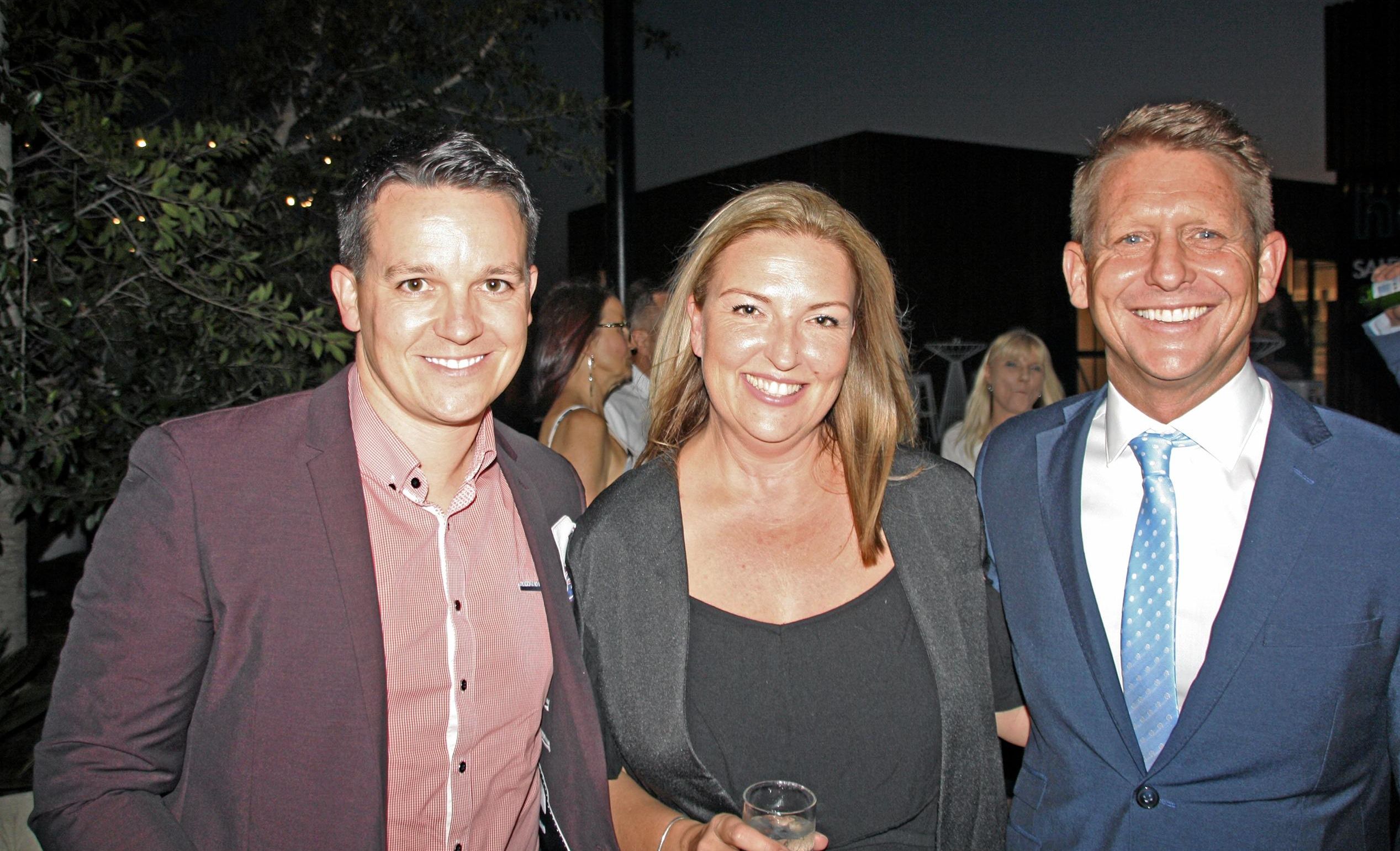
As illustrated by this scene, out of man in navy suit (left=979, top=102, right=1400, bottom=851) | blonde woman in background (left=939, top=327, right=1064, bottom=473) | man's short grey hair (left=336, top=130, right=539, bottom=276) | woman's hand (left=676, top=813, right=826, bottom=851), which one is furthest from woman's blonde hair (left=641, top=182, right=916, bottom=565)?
blonde woman in background (left=939, top=327, right=1064, bottom=473)

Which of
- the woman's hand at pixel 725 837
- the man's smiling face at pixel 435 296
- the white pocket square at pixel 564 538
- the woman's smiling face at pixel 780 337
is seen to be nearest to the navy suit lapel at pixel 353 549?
the man's smiling face at pixel 435 296

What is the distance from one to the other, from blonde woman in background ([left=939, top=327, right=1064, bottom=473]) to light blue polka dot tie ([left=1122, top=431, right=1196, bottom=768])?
360 cm

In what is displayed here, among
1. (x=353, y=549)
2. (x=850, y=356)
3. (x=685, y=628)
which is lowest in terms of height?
(x=685, y=628)

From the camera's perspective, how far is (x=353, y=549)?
5.45ft

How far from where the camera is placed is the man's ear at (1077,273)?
209 cm

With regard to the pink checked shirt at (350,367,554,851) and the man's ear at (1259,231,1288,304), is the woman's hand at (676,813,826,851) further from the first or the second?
the man's ear at (1259,231,1288,304)

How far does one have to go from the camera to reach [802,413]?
6.72 feet

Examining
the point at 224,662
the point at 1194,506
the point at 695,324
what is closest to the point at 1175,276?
the point at 1194,506

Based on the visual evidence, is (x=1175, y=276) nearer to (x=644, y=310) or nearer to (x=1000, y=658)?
(x=1000, y=658)

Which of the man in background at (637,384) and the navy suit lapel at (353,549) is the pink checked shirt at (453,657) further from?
the man in background at (637,384)

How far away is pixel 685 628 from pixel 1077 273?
1.23 meters

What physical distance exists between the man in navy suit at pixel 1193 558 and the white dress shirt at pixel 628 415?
3203 millimetres

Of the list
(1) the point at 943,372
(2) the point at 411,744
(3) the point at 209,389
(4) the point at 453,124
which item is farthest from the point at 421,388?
(1) the point at 943,372

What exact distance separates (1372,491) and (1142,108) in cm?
95
